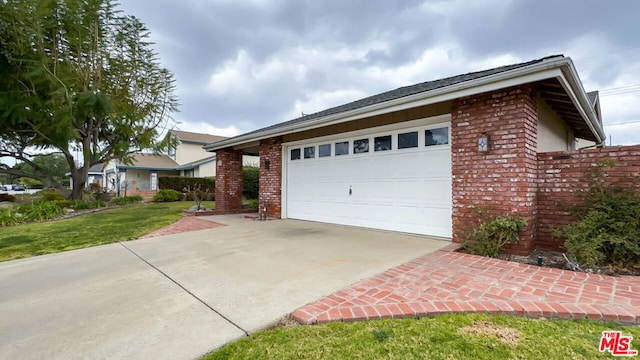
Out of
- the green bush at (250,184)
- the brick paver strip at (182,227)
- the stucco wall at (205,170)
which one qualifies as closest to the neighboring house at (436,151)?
the brick paver strip at (182,227)

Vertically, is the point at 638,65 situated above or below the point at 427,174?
above

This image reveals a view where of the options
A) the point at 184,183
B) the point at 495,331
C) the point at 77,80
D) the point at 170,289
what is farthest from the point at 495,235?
the point at 184,183

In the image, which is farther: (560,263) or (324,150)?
(324,150)

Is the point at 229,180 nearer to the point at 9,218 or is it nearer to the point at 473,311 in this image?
the point at 9,218

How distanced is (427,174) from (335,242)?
244 cm

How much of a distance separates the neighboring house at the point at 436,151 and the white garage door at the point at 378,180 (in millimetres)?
23

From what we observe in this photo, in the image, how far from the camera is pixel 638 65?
59.9 feet

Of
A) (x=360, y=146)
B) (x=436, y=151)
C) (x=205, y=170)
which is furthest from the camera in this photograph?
(x=205, y=170)

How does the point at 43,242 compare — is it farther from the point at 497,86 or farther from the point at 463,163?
the point at 497,86

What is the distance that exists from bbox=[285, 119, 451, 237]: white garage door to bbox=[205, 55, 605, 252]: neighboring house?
0.02 meters

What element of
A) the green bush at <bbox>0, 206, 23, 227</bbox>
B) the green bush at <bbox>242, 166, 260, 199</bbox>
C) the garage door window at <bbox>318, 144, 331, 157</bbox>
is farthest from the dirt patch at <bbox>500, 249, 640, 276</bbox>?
the green bush at <bbox>242, 166, 260, 199</bbox>

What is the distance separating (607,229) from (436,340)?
3616 mm

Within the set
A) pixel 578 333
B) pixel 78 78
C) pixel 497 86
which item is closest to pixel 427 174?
pixel 497 86

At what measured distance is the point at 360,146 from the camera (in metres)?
7.41
